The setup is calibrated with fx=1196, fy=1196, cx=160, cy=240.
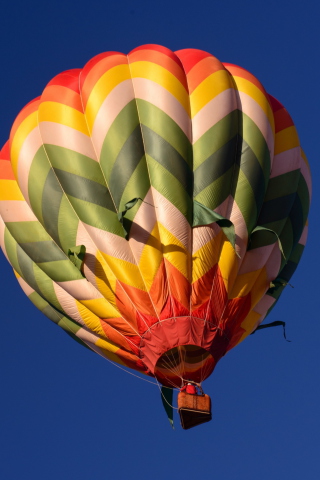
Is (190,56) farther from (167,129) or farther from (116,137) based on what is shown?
(116,137)

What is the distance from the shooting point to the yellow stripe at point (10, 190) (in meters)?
16.3

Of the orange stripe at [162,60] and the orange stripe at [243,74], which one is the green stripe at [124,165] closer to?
the orange stripe at [162,60]

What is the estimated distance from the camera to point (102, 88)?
15750 mm

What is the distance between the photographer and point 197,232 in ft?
49.3

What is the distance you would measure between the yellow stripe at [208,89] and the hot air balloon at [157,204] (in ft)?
0.06

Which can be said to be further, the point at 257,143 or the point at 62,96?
the point at 62,96

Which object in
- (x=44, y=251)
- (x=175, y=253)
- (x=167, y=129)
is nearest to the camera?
(x=175, y=253)

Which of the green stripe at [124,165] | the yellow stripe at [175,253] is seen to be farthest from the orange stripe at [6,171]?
the yellow stripe at [175,253]

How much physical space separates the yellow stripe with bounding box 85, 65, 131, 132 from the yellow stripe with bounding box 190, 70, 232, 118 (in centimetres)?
95

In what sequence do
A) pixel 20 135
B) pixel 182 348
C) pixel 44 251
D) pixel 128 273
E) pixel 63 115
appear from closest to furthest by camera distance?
pixel 182 348
pixel 128 273
pixel 63 115
pixel 44 251
pixel 20 135

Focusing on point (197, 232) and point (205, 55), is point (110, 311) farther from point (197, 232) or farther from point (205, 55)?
point (205, 55)

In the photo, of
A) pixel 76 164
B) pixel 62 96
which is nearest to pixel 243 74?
pixel 62 96

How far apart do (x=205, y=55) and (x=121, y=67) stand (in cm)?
123

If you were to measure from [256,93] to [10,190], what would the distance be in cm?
360
